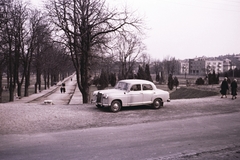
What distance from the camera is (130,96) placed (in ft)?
37.5

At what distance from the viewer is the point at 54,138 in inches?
282

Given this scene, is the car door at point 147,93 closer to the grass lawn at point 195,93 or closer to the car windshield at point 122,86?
the car windshield at point 122,86

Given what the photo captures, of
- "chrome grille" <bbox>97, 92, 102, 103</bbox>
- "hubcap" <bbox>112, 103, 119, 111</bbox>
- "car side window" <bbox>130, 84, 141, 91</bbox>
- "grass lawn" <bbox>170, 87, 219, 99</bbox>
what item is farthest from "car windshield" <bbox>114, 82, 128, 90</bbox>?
"grass lawn" <bbox>170, 87, 219, 99</bbox>

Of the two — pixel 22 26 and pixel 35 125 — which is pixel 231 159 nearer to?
pixel 35 125

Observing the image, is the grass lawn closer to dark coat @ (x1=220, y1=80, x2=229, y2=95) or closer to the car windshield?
dark coat @ (x1=220, y1=80, x2=229, y2=95)

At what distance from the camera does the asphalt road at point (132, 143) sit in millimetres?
5637

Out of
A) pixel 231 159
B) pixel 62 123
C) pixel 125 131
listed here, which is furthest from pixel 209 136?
pixel 62 123

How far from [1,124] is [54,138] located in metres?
3.10

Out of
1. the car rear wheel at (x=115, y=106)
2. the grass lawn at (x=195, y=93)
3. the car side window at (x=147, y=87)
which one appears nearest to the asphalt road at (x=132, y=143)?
the car rear wheel at (x=115, y=106)

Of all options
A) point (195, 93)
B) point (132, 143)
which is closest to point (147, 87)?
point (132, 143)

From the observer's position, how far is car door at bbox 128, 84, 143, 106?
37.6 ft

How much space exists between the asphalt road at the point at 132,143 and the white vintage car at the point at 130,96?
245 centimetres

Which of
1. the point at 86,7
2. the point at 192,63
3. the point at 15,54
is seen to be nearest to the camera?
the point at 86,7

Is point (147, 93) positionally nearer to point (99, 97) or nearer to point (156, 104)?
point (156, 104)
